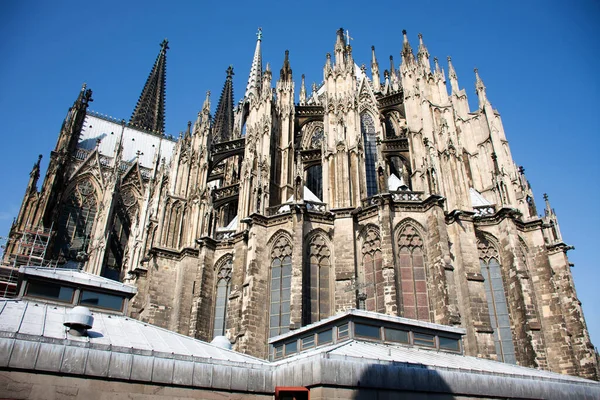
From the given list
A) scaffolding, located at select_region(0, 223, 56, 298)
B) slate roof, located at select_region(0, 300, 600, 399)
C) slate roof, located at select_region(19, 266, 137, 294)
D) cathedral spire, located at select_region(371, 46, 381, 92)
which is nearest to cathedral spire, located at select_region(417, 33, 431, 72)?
cathedral spire, located at select_region(371, 46, 381, 92)

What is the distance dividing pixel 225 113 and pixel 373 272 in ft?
174

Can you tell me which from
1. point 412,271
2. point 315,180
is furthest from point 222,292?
point 412,271

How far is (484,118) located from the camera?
30.6 m

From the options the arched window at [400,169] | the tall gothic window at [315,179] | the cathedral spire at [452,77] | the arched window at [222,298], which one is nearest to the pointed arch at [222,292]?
the arched window at [222,298]

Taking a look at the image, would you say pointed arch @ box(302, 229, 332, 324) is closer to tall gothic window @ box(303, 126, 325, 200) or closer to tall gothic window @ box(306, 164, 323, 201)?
tall gothic window @ box(303, 126, 325, 200)

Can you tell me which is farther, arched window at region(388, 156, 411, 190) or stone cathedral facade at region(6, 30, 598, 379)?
arched window at region(388, 156, 411, 190)

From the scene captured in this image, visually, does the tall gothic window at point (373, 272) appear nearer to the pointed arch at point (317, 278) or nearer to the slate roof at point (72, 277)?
the pointed arch at point (317, 278)

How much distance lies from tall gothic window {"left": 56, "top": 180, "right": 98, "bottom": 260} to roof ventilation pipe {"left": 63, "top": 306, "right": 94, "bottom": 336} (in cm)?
3333

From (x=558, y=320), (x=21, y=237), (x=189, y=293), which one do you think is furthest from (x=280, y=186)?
(x=21, y=237)

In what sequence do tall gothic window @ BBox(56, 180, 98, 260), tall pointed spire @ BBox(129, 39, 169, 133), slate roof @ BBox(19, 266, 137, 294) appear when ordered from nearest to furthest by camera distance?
1. slate roof @ BBox(19, 266, 137, 294)
2. tall gothic window @ BBox(56, 180, 98, 260)
3. tall pointed spire @ BBox(129, 39, 169, 133)

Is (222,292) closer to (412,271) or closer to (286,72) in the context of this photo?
(412,271)

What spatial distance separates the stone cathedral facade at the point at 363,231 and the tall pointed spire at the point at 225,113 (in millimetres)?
31451

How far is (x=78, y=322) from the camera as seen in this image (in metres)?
11.4

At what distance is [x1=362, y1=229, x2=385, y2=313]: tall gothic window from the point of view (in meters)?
21.5
